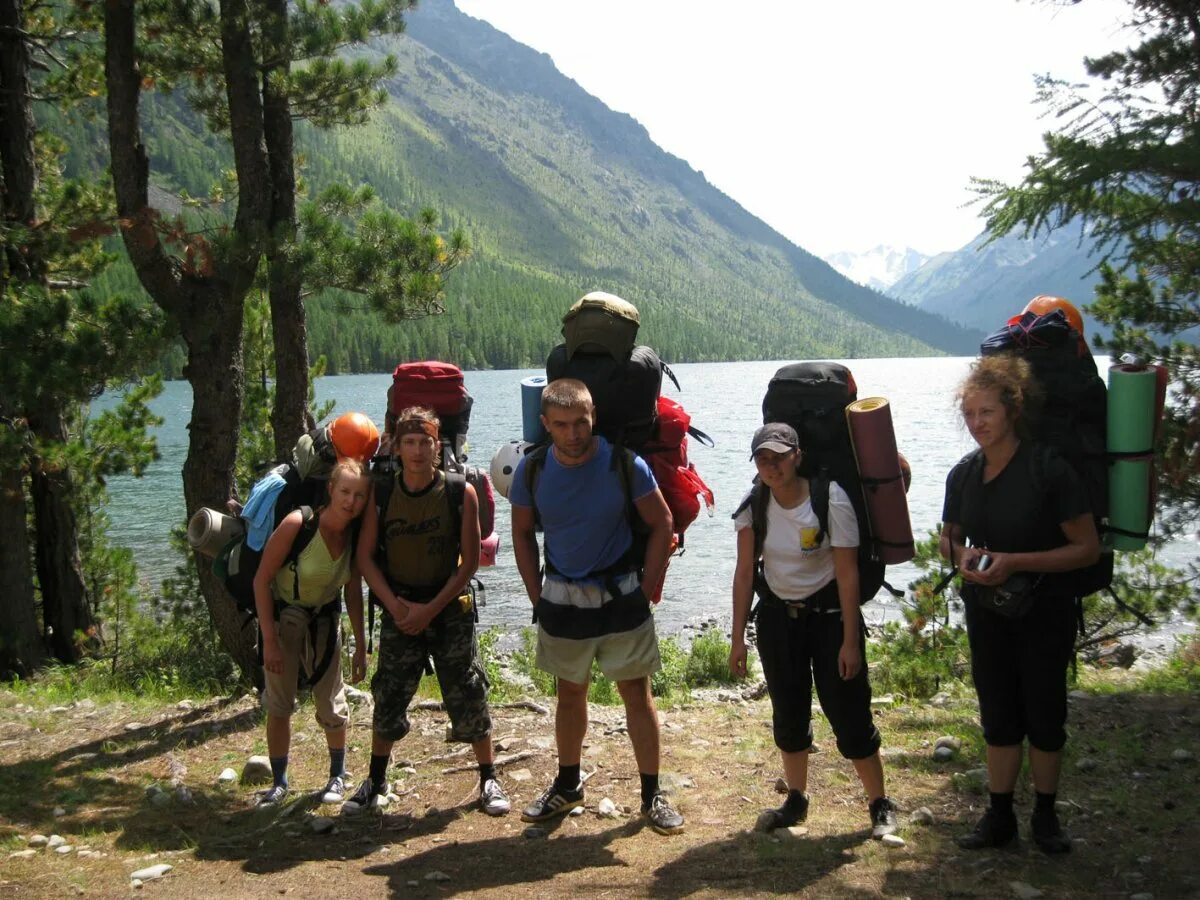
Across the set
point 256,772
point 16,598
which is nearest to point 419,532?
point 256,772

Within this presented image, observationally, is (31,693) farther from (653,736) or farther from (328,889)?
(653,736)

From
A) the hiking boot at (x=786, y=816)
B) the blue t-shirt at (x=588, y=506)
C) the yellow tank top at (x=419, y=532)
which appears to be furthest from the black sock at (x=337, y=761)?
the hiking boot at (x=786, y=816)

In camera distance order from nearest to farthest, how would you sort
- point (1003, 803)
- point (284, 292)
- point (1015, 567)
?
point (1015, 567)
point (1003, 803)
point (284, 292)

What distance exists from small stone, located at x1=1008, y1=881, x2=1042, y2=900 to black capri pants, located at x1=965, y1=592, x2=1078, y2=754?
54cm

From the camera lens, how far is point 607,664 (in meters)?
4.37

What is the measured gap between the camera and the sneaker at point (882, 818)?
4234 mm

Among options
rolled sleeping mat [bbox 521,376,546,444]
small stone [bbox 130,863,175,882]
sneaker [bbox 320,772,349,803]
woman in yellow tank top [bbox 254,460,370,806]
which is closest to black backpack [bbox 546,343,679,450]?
rolled sleeping mat [bbox 521,376,546,444]

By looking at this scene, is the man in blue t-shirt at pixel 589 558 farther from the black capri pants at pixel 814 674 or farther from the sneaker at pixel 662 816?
the black capri pants at pixel 814 674

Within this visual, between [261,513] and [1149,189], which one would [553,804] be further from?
[1149,189]

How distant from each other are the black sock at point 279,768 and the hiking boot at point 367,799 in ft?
1.50

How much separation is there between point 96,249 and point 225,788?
6.53 metres

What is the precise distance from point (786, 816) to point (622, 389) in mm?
2075

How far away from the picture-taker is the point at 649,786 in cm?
461

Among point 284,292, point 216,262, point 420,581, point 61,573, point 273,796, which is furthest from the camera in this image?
point 61,573
